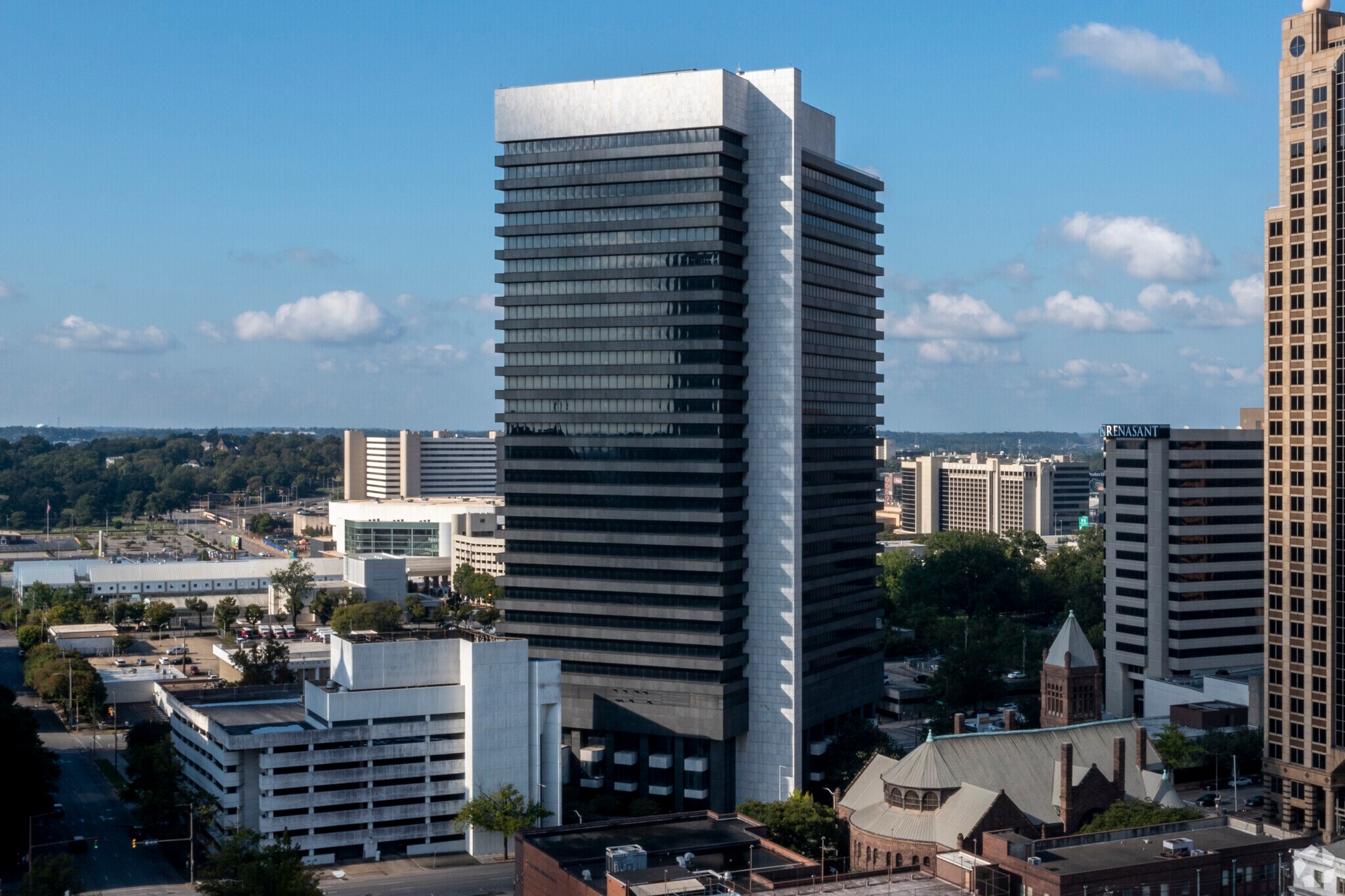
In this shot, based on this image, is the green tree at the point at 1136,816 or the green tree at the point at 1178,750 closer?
the green tree at the point at 1136,816

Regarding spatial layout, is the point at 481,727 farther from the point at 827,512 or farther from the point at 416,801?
the point at 827,512

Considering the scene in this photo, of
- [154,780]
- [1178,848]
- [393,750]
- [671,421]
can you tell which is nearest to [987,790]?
[1178,848]

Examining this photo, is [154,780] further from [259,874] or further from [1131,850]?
[1131,850]

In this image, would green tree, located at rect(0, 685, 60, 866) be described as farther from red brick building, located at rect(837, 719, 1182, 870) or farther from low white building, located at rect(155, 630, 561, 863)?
red brick building, located at rect(837, 719, 1182, 870)

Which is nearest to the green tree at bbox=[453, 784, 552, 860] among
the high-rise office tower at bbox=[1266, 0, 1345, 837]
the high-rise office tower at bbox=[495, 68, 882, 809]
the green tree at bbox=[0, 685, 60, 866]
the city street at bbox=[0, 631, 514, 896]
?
the city street at bbox=[0, 631, 514, 896]

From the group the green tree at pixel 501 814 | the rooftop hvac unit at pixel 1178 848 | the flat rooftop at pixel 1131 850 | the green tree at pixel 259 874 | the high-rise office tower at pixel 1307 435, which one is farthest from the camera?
the high-rise office tower at pixel 1307 435

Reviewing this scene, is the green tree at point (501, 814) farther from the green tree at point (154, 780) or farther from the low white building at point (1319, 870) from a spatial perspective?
the low white building at point (1319, 870)

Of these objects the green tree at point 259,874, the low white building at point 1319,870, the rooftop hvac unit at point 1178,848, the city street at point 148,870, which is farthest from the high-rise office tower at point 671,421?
the low white building at point 1319,870
